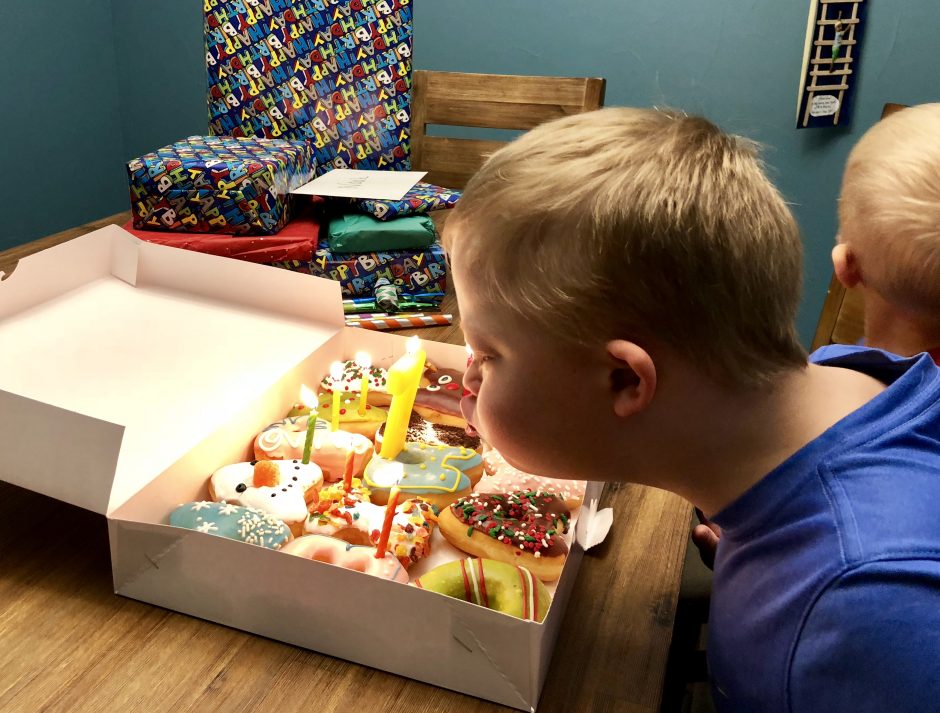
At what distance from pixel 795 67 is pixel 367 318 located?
1.85 m

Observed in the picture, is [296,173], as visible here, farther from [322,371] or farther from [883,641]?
[883,641]

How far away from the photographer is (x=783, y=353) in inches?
21.7

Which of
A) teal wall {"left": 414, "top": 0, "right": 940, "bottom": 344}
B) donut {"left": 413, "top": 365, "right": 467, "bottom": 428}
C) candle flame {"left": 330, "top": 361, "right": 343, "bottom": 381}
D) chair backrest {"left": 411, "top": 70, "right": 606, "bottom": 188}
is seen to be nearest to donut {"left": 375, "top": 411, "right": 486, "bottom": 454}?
donut {"left": 413, "top": 365, "right": 467, "bottom": 428}

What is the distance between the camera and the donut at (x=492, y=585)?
0.69 meters

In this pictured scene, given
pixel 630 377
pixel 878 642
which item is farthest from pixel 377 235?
pixel 878 642

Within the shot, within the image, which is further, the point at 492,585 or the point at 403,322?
the point at 403,322

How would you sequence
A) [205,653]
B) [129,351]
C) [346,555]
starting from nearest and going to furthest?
[205,653] → [346,555] → [129,351]


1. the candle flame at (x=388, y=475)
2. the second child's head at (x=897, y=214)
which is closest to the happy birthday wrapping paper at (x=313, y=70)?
the candle flame at (x=388, y=475)

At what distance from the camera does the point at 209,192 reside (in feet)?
4.52

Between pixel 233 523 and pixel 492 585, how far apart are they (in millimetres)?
272

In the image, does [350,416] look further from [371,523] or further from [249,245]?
[249,245]

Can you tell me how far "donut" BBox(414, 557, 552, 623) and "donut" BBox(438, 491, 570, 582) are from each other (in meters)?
0.05

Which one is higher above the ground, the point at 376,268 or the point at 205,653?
the point at 376,268

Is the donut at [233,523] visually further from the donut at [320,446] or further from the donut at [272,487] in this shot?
the donut at [320,446]
